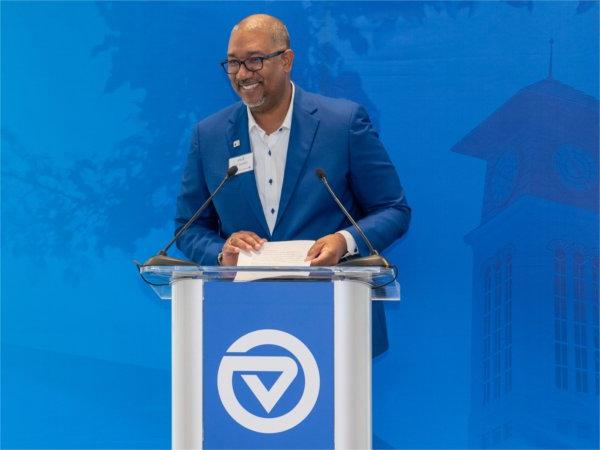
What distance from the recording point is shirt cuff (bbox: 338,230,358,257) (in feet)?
9.30

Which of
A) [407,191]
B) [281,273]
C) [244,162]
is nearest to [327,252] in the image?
[281,273]

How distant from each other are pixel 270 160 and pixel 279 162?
31 millimetres

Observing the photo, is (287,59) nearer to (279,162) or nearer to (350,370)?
(279,162)

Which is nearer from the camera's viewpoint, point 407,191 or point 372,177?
point 372,177

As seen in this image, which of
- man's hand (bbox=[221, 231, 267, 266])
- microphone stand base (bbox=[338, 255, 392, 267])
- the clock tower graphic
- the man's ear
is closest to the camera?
microphone stand base (bbox=[338, 255, 392, 267])

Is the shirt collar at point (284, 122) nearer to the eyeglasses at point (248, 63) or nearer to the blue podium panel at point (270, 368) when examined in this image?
the eyeglasses at point (248, 63)

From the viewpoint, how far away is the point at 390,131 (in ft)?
12.5

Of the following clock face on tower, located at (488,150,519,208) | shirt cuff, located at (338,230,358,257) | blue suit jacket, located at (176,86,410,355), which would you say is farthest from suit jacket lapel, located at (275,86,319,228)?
clock face on tower, located at (488,150,519,208)

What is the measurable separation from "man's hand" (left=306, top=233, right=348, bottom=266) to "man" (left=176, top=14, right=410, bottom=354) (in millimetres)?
396

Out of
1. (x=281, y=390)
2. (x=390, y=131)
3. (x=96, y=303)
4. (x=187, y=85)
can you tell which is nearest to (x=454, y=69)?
(x=390, y=131)

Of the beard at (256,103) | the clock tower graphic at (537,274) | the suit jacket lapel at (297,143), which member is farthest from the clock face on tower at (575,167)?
the beard at (256,103)

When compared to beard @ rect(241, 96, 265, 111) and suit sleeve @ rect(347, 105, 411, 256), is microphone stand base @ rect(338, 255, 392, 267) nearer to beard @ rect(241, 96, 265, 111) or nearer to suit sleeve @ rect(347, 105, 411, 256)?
suit sleeve @ rect(347, 105, 411, 256)

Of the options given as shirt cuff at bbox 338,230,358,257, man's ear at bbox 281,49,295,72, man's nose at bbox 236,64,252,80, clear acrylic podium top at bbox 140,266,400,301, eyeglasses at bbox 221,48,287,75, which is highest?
man's ear at bbox 281,49,295,72

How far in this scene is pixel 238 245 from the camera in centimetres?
269
